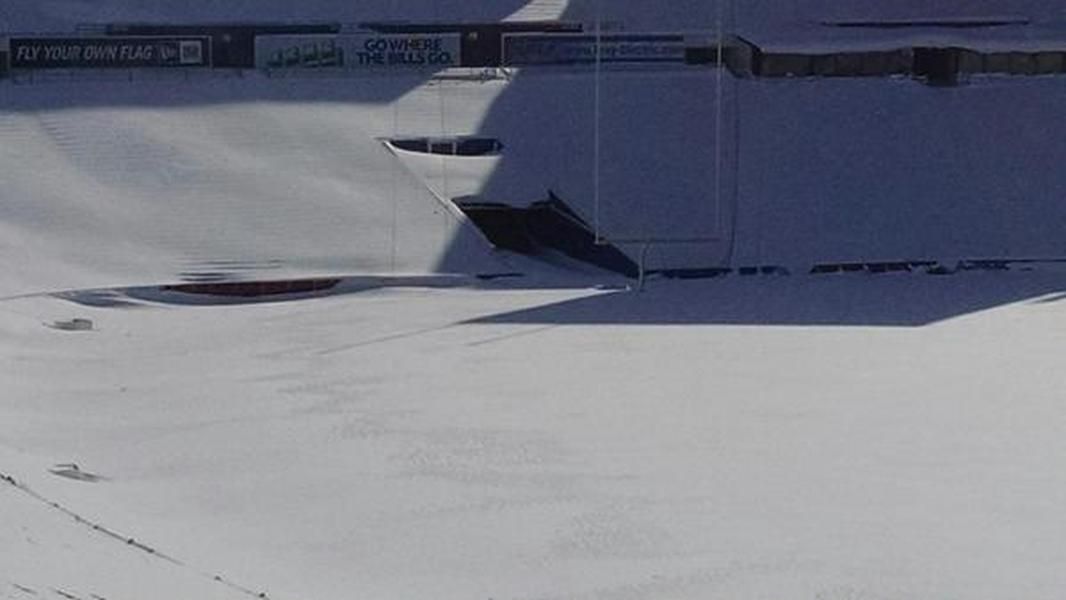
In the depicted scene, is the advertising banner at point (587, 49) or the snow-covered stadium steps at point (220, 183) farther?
the advertising banner at point (587, 49)

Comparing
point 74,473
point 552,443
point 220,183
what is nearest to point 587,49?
point 220,183

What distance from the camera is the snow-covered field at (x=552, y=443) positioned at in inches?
388

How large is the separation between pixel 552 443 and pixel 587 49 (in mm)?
8299

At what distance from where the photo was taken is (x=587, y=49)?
20.5 m

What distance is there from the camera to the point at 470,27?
20672 mm

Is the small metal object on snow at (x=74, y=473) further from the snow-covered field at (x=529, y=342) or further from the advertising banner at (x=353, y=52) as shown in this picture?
the advertising banner at (x=353, y=52)

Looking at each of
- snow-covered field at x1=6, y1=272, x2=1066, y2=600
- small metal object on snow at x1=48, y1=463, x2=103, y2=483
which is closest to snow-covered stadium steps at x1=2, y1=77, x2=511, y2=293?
snow-covered field at x1=6, y1=272, x2=1066, y2=600

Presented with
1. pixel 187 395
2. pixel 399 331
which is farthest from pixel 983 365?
pixel 187 395

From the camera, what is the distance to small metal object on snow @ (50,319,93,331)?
16.0 metres

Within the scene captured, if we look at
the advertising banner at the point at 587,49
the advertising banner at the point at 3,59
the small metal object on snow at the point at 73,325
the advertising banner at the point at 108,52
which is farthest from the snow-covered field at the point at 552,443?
the advertising banner at the point at 3,59

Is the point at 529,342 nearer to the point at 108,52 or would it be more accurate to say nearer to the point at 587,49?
the point at 587,49

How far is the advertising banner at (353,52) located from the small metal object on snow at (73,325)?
15.3 ft

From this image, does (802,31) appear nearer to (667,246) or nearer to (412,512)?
(667,246)

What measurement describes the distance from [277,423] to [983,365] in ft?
14.8
